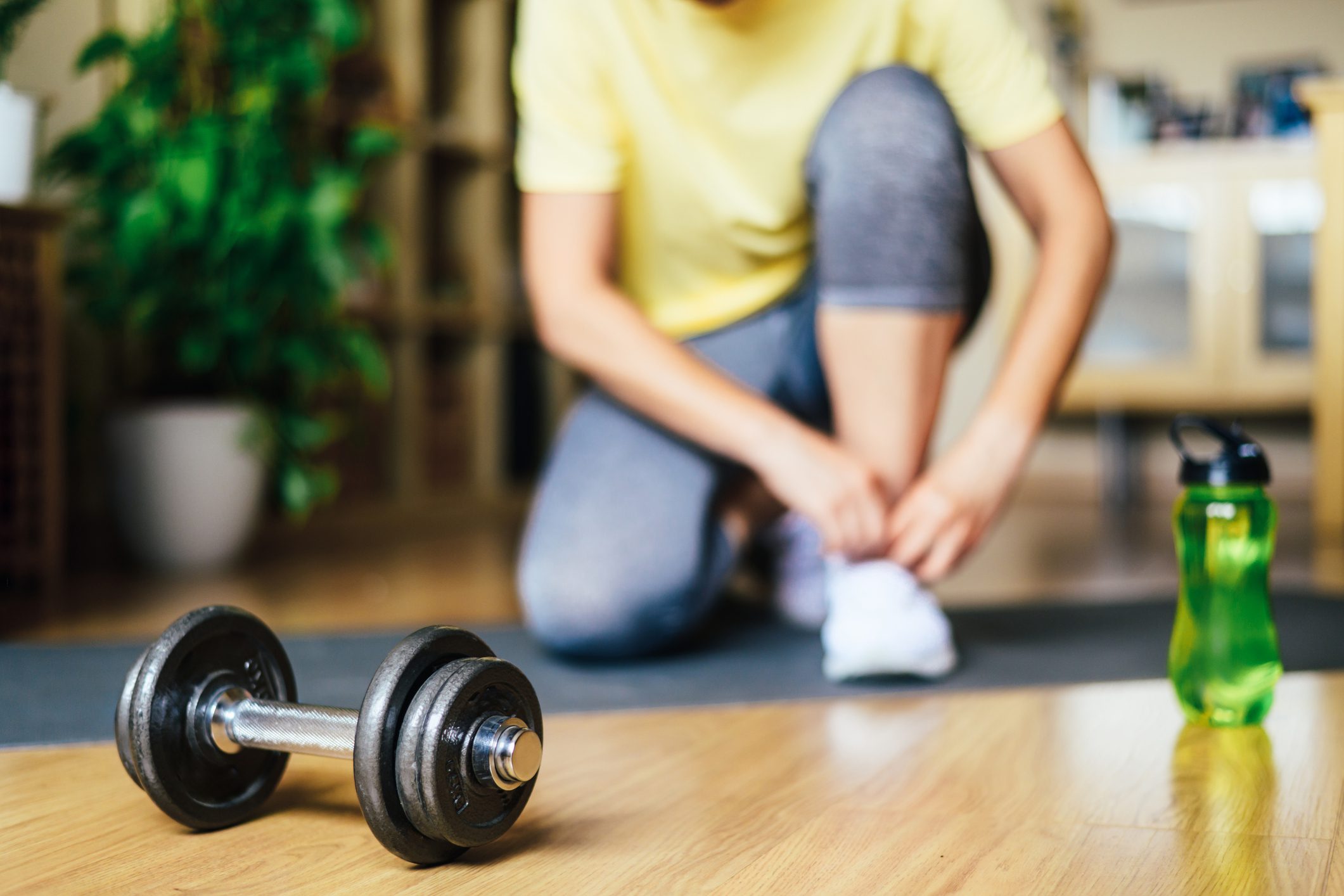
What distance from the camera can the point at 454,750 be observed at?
0.57m

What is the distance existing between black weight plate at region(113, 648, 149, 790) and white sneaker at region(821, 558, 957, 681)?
572mm

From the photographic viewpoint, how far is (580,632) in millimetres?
1177

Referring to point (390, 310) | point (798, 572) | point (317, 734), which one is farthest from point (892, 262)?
point (390, 310)

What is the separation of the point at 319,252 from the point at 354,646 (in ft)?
2.82

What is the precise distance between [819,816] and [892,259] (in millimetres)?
563

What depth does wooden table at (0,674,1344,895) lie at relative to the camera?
1.97 ft

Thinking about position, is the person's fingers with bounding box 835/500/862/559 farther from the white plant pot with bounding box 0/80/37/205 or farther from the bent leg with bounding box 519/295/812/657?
the white plant pot with bounding box 0/80/37/205

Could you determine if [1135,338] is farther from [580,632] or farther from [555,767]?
[555,767]

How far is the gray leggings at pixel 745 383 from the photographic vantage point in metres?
1.12

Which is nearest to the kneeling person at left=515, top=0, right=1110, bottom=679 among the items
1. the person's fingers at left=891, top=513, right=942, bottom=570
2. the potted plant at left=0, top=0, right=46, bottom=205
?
the person's fingers at left=891, top=513, right=942, bottom=570

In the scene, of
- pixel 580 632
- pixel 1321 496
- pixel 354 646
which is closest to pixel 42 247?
pixel 354 646

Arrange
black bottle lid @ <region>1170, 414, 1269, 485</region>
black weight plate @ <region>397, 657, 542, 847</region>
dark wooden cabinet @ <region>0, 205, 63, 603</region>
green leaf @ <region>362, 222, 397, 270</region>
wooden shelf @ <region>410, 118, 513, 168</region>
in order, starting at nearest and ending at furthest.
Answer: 1. black weight plate @ <region>397, 657, 542, 847</region>
2. black bottle lid @ <region>1170, 414, 1269, 485</region>
3. dark wooden cabinet @ <region>0, 205, 63, 603</region>
4. green leaf @ <region>362, 222, 397, 270</region>
5. wooden shelf @ <region>410, 118, 513, 168</region>

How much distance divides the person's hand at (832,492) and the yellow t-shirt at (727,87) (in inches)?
11.6

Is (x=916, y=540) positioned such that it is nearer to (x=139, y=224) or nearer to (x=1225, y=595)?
(x=1225, y=595)
